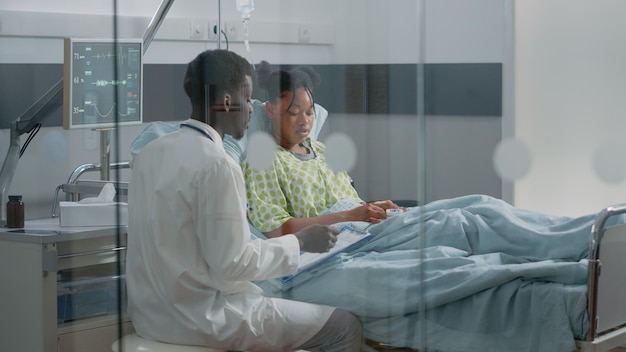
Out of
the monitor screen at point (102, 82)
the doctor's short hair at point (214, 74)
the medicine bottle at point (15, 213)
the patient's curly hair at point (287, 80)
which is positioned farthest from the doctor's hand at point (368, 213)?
the medicine bottle at point (15, 213)

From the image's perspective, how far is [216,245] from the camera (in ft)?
7.24

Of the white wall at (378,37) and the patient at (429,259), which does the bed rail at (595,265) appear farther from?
the white wall at (378,37)

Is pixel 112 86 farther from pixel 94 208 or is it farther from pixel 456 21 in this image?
pixel 456 21

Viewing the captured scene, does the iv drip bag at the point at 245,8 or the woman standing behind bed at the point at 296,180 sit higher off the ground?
the iv drip bag at the point at 245,8

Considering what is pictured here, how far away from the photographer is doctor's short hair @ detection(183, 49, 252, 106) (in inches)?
89.1

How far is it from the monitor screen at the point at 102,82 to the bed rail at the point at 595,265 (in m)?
1.21

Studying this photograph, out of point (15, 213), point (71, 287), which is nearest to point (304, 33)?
point (71, 287)

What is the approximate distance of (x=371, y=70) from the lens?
7.29 feet

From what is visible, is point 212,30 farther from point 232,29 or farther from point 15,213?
point 15,213

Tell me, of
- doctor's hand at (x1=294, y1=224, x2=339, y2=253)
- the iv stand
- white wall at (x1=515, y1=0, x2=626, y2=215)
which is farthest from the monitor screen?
white wall at (x1=515, y1=0, x2=626, y2=215)

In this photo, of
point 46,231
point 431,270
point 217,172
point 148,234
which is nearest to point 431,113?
point 431,270

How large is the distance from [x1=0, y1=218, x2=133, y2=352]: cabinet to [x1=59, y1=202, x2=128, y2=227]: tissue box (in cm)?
2

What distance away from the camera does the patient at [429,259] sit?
2062 mm

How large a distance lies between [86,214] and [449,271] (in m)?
1.09
